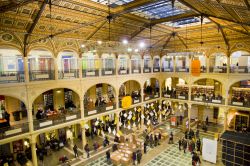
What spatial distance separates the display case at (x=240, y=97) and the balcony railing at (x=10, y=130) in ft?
61.8

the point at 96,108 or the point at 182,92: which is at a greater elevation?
the point at 182,92

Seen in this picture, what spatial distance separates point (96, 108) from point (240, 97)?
14995mm

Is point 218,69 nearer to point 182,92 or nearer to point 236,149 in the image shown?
point 182,92

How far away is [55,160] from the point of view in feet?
49.1

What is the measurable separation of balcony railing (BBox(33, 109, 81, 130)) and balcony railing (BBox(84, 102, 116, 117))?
0.86 m

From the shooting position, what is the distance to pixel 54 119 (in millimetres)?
13969

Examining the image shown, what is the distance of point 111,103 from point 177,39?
10.1 metres

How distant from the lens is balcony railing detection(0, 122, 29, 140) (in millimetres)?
11484

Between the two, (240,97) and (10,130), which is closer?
(10,130)

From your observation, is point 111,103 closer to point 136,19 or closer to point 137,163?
point 137,163

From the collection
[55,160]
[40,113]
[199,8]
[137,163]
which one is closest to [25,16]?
[40,113]

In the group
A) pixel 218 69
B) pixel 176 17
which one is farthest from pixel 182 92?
pixel 176 17

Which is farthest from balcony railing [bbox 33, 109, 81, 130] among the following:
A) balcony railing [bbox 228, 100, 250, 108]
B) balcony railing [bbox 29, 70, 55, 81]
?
balcony railing [bbox 228, 100, 250, 108]

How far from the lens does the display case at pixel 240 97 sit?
17564 millimetres
